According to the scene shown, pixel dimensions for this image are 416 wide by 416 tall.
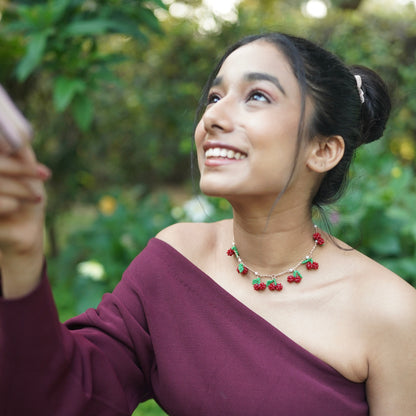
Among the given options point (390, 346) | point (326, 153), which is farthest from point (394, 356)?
point (326, 153)

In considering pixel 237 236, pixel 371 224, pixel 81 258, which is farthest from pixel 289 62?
A: pixel 81 258

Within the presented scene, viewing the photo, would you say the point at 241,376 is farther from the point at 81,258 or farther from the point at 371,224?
the point at 81,258

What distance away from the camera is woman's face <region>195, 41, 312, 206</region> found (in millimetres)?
1374

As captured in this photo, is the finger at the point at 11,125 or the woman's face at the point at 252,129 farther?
the woman's face at the point at 252,129

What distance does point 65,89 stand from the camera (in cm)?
305

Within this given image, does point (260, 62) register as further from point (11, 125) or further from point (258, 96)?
point (11, 125)

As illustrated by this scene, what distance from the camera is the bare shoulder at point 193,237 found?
1.65 m

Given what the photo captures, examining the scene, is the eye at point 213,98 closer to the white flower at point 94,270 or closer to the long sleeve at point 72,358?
the long sleeve at point 72,358

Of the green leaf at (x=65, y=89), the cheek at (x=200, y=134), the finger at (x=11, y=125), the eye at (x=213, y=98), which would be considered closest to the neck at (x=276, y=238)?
the cheek at (x=200, y=134)

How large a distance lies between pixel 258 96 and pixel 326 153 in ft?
0.93

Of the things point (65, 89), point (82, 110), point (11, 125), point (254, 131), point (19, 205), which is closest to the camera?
point (11, 125)

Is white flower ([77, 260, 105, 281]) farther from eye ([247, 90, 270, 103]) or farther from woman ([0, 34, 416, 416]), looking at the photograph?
eye ([247, 90, 270, 103])

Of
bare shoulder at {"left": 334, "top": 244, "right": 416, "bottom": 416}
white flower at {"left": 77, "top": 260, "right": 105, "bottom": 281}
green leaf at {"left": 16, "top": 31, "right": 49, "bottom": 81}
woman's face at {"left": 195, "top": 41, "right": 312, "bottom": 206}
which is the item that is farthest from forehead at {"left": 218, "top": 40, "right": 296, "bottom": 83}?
white flower at {"left": 77, "top": 260, "right": 105, "bottom": 281}

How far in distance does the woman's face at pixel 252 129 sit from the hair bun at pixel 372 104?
0.33m
